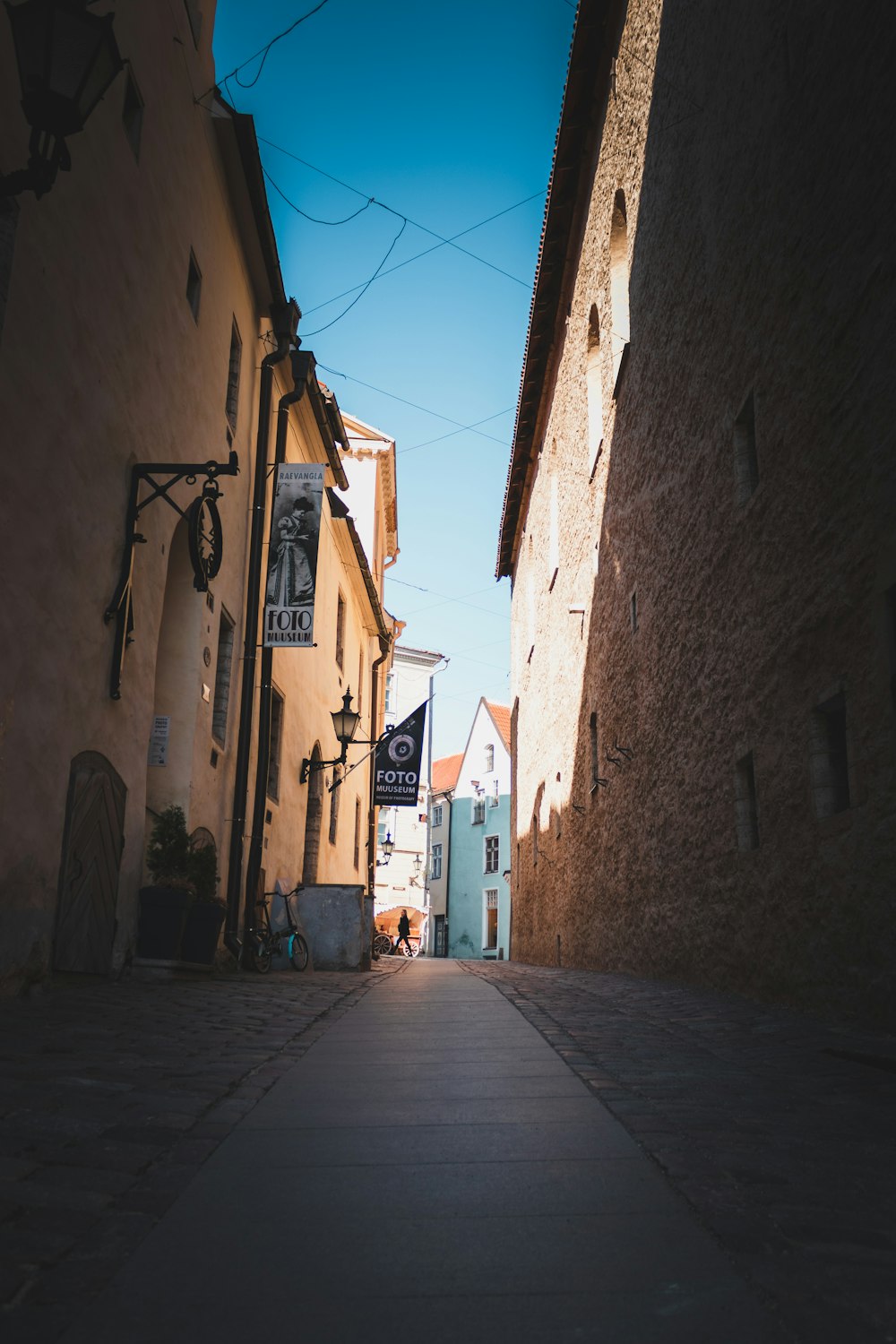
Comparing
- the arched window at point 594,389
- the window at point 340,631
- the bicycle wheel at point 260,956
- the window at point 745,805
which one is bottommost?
the bicycle wheel at point 260,956

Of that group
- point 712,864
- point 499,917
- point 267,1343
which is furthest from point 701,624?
point 499,917

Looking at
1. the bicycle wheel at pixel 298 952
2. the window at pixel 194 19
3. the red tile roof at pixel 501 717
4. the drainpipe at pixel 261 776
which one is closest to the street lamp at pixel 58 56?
the window at pixel 194 19

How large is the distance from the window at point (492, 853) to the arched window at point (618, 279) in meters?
33.6

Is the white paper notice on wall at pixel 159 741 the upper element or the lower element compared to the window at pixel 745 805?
upper

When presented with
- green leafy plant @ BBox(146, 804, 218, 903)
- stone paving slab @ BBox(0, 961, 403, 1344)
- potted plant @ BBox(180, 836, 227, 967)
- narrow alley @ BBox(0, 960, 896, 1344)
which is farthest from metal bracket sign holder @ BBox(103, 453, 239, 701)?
narrow alley @ BBox(0, 960, 896, 1344)

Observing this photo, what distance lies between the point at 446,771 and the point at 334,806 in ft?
127

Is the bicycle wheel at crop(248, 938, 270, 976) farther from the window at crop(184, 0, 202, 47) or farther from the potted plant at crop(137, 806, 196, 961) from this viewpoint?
the window at crop(184, 0, 202, 47)

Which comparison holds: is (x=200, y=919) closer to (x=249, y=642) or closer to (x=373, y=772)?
(x=249, y=642)

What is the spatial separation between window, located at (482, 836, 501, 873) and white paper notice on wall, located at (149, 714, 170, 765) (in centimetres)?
3656

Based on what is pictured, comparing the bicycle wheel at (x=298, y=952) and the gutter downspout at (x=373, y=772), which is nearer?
the bicycle wheel at (x=298, y=952)

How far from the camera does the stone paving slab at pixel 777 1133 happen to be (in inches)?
84.9

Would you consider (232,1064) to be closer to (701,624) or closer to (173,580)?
(701,624)

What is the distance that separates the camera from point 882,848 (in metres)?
6.09

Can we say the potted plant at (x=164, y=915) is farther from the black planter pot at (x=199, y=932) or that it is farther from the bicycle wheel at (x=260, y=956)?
the bicycle wheel at (x=260, y=956)
